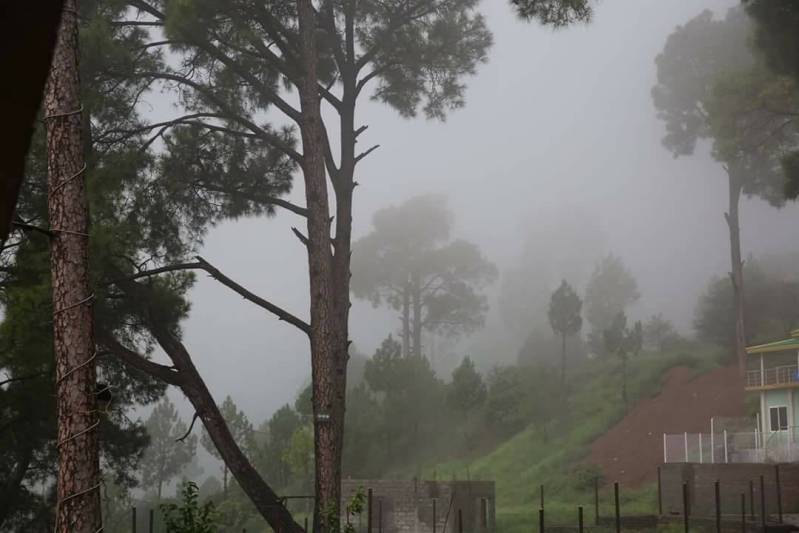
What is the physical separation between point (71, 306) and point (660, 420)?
2401 centimetres

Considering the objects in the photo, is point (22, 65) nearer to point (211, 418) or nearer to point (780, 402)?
point (211, 418)

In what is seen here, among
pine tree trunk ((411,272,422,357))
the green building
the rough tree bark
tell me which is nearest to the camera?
the rough tree bark

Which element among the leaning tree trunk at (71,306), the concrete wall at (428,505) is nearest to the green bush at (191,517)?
the leaning tree trunk at (71,306)

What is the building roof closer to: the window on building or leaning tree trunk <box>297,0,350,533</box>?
the window on building

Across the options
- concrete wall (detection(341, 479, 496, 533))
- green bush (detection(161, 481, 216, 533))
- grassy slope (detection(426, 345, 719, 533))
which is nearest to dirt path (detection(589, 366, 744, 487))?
grassy slope (detection(426, 345, 719, 533))

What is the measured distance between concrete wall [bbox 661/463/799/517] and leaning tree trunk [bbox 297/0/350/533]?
988cm

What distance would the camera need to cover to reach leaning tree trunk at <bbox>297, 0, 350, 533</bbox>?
10.1m

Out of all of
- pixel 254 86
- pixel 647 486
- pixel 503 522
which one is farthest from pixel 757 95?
pixel 254 86

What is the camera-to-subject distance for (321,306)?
1045cm

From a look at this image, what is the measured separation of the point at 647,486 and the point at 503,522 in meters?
5.13

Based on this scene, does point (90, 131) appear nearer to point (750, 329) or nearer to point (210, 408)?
point (210, 408)

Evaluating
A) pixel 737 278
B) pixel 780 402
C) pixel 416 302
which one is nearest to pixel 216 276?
pixel 780 402

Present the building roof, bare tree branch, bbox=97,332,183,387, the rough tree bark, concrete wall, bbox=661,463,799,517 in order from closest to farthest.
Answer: bare tree branch, bbox=97,332,183,387 → the rough tree bark → concrete wall, bbox=661,463,799,517 → the building roof

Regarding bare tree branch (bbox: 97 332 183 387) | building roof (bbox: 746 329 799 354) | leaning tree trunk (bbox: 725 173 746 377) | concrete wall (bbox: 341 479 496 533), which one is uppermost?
leaning tree trunk (bbox: 725 173 746 377)
